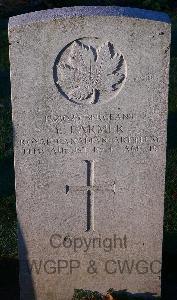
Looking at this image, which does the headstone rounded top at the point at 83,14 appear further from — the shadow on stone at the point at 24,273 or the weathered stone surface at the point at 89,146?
the shadow on stone at the point at 24,273

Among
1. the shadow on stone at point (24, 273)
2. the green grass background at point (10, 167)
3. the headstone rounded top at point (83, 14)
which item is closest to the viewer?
the headstone rounded top at point (83, 14)

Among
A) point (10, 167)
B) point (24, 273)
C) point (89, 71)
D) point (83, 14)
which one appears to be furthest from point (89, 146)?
point (10, 167)

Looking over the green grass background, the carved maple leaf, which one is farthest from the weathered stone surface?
the green grass background

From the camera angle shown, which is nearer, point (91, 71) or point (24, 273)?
point (91, 71)

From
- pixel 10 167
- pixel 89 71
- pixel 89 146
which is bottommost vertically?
pixel 10 167

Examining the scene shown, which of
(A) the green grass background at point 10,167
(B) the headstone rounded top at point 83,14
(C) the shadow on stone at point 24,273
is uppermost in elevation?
(B) the headstone rounded top at point 83,14

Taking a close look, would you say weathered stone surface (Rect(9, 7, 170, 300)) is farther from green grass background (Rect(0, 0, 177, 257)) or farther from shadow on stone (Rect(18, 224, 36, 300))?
green grass background (Rect(0, 0, 177, 257))

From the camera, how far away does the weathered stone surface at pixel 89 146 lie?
382cm

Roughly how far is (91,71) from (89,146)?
1.68 feet

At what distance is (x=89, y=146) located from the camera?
4102mm

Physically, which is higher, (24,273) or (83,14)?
(83,14)

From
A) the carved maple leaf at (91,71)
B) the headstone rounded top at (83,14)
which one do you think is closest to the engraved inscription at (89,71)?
the carved maple leaf at (91,71)

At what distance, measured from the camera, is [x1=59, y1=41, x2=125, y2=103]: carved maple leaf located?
3.85 meters

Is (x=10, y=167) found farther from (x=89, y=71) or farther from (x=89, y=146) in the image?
(x=89, y=71)
